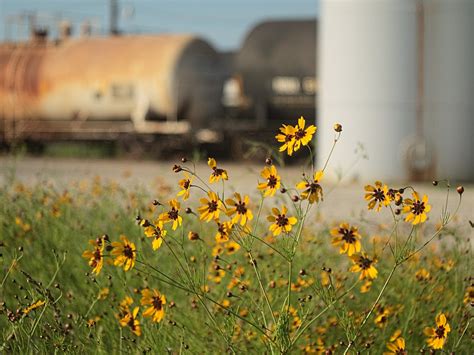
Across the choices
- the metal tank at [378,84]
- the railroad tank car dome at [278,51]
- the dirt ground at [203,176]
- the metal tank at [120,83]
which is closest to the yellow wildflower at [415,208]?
the dirt ground at [203,176]

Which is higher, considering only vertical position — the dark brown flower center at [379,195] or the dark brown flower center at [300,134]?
the dark brown flower center at [300,134]

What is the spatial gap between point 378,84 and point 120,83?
8.44m

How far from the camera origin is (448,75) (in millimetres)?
15742

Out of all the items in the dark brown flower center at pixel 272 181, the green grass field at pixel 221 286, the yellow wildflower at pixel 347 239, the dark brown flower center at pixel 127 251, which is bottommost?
the green grass field at pixel 221 286

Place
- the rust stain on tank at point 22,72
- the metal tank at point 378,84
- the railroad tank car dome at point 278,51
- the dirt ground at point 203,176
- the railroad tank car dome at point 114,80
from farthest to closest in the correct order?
the rust stain on tank at point 22,72 < the railroad tank car dome at point 114,80 < the railroad tank car dome at point 278,51 < the metal tank at point 378,84 < the dirt ground at point 203,176

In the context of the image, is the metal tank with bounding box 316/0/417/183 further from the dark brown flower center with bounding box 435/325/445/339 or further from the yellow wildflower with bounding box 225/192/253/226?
the yellow wildflower with bounding box 225/192/253/226

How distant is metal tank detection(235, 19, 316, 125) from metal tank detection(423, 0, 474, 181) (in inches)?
208

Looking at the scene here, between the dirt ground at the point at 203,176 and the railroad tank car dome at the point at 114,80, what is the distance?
1339mm

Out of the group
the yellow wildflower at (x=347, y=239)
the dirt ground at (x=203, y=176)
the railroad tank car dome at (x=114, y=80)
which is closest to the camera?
the yellow wildflower at (x=347, y=239)

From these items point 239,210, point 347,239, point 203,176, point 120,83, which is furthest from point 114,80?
point 347,239

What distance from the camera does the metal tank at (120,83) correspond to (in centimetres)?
2170

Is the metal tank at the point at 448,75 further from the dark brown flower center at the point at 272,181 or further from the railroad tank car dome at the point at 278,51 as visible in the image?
the dark brown flower center at the point at 272,181

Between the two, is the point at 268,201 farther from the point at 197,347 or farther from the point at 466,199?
the point at 197,347

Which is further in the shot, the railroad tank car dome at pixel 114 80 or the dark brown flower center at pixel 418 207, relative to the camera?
the railroad tank car dome at pixel 114 80
